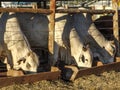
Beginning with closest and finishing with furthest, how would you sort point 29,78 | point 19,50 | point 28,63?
point 29,78 → point 28,63 → point 19,50

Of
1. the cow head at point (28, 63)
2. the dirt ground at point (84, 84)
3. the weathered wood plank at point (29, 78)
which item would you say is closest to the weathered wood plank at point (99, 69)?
the dirt ground at point (84, 84)

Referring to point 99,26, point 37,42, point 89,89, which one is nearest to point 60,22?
point 37,42

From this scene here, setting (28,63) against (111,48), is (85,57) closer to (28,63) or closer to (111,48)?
(111,48)

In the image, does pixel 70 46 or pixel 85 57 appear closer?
pixel 85 57

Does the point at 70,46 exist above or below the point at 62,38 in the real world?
below

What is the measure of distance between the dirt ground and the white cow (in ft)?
1.62

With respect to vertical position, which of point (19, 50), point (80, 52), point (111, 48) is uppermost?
point (19, 50)

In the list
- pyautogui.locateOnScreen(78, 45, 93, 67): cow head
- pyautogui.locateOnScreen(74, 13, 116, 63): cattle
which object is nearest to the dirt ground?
pyautogui.locateOnScreen(78, 45, 93, 67): cow head

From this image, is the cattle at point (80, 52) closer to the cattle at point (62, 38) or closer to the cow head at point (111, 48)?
the cattle at point (62, 38)

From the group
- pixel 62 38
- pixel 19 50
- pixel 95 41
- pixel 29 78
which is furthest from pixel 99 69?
pixel 29 78

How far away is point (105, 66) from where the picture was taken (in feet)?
29.6

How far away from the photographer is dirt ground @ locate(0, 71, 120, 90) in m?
7.40

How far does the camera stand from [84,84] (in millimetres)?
8070

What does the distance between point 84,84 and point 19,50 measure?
149cm
